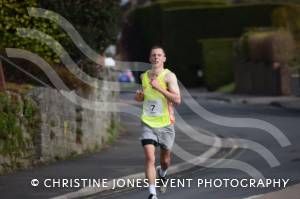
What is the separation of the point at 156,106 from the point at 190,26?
46920 mm

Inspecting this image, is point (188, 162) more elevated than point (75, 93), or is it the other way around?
point (75, 93)

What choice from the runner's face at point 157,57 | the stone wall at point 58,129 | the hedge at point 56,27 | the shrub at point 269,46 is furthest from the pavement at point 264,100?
the runner's face at point 157,57

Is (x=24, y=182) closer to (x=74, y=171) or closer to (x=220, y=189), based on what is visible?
(x=74, y=171)

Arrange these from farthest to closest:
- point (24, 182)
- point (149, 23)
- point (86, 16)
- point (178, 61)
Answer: point (149, 23)
point (178, 61)
point (86, 16)
point (24, 182)

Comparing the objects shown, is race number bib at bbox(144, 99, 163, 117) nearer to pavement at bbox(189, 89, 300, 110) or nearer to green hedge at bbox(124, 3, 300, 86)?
pavement at bbox(189, 89, 300, 110)

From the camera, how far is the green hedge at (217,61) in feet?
173

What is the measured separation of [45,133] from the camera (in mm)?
16250

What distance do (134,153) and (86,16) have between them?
306cm

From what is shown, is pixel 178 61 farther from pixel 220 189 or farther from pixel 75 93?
pixel 220 189

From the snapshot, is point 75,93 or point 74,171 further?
point 75,93

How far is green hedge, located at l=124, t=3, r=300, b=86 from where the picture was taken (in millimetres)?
54228

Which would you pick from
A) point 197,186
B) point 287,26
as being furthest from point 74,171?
point 287,26

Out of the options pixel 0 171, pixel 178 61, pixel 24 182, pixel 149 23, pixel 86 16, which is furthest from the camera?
pixel 149 23

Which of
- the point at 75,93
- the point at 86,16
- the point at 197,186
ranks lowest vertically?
the point at 197,186
